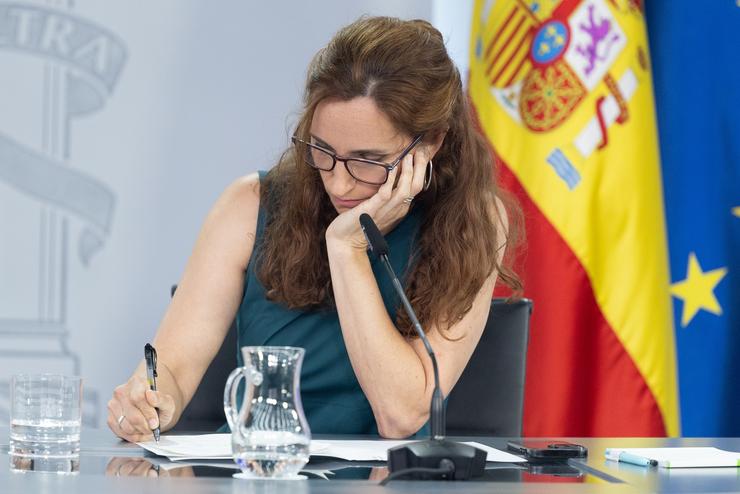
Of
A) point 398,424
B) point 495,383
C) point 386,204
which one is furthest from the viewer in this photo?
point 495,383

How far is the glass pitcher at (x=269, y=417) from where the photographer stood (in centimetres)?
96

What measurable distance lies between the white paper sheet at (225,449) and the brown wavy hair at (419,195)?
0.42m

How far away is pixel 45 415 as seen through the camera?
113cm

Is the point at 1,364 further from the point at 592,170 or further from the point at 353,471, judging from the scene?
the point at 353,471

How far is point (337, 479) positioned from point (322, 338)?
80 cm

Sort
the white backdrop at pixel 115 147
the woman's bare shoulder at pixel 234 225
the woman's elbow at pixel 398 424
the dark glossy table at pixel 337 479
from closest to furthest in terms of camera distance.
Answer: the dark glossy table at pixel 337 479 → the woman's elbow at pixel 398 424 → the woman's bare shoulder at pixel 234 225 → the white backdrop at pixel 115 147

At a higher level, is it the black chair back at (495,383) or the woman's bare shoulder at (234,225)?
the woman's bare shoulder at (234,225)

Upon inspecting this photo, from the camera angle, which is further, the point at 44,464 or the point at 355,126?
the point at 355,126

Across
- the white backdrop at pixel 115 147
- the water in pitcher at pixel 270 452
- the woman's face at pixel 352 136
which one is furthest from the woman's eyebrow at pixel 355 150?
the white backdrop at pixel 115 147

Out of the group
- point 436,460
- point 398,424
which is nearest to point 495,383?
point 398,424

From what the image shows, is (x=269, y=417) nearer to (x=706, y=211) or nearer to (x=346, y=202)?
(x=346, y=202)

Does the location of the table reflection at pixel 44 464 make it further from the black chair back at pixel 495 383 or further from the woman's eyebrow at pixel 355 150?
the black chair back at pixel 495 383

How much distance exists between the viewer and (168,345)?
5.57 feet

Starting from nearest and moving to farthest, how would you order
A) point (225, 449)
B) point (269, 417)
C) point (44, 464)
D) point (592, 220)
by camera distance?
1. point (269, 417)
2. point (44, 464)
3. point (225, 449)
4. point (592, 220)
